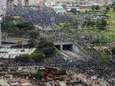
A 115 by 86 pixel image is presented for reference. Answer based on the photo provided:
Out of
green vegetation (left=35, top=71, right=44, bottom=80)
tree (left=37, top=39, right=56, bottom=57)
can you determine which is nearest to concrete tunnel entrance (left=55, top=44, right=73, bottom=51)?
tree (left=37, top=39, right=56, bottom=57)

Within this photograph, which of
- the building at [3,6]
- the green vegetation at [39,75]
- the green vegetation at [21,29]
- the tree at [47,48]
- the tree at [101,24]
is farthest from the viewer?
the building at [3,6]

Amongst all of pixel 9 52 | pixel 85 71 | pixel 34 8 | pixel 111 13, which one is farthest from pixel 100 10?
pixel 85 71

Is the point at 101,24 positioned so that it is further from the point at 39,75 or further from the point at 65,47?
the point at 39,75

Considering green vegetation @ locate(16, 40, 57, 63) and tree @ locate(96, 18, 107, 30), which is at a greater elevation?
green vegetation @ locate(16, 40, 57, 63)

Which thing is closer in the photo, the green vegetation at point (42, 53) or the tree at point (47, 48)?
the green vegetation at point (42, 53)

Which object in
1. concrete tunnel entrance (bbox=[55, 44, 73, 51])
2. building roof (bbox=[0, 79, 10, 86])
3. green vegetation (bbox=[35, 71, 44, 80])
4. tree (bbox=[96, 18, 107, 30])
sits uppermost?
green vegetation (bbox=[35, 71, 44, 80])

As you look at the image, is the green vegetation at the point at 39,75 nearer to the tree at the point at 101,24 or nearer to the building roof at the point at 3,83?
the building roof at the point at 3,83

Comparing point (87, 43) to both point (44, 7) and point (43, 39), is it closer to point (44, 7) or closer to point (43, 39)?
point (43, 39)

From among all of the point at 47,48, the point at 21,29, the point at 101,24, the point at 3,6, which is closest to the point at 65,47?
the point at 47,48

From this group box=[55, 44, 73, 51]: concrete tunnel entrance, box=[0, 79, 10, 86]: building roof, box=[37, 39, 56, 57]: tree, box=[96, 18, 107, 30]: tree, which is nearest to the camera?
box=[0, 79, 10, 86]: building roof

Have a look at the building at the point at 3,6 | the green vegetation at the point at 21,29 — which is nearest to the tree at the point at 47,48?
the green vegetation at the point at 21,29

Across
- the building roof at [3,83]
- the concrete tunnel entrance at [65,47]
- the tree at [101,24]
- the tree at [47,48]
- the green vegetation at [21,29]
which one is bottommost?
the concrete tunnel entrance at [65,47]

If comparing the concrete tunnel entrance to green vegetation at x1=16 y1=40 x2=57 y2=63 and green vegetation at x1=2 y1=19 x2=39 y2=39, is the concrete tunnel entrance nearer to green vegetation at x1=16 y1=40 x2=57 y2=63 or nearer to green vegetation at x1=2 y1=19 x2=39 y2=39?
green vegetation at x1=16 y1=40 x2=57 y2=63
